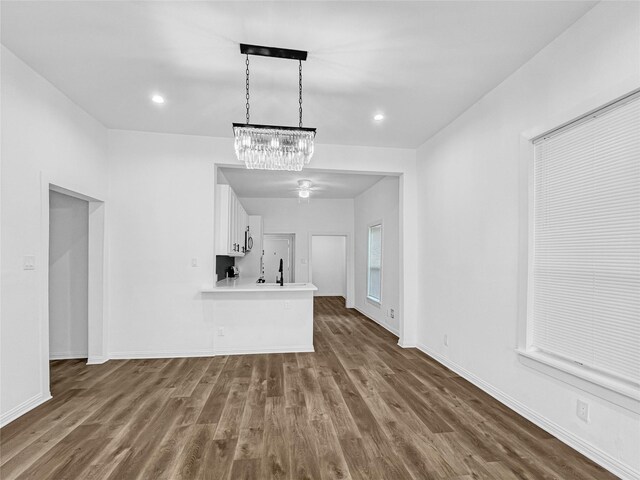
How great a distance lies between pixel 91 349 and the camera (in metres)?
4.00

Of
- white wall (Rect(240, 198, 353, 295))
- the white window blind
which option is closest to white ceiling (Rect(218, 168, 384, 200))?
white wall (Rect(240, 198, 353, 295))

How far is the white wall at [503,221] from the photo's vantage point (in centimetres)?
200

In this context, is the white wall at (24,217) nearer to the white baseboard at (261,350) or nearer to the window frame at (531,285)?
the white baseboard at (261,350)

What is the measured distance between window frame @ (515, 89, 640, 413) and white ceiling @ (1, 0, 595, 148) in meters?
0.64

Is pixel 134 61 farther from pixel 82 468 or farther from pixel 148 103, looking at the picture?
pixel 82 468

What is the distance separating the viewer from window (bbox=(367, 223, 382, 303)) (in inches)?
270

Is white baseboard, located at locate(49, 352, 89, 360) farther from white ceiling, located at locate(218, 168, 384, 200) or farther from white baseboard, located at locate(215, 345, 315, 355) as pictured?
white ceiling, located at locate(218, 168, 384, 200)

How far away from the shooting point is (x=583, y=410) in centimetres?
216

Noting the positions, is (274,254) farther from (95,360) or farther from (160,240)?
(95,360)

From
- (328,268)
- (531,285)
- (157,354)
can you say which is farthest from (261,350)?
(328,268)

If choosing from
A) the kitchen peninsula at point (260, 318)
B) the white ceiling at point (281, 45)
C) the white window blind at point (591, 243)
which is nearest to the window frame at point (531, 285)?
the white window blind at point (591, 243)

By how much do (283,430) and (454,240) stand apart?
2.68 m

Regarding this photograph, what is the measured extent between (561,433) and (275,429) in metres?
2.05

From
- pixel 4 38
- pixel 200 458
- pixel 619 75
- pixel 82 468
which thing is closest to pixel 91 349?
pixel 82 468
